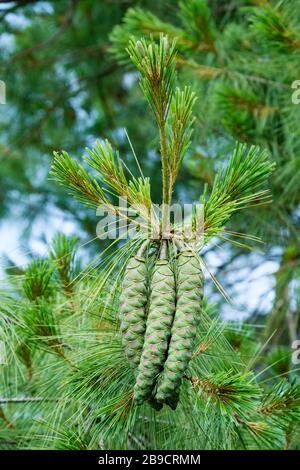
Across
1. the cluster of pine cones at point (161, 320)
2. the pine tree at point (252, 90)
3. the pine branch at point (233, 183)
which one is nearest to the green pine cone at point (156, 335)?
the cluster of pine cones at point (161, 320)

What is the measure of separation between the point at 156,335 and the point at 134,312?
6 cm

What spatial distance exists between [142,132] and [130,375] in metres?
3.19

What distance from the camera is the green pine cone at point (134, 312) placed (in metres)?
1.18

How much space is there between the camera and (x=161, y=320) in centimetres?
115

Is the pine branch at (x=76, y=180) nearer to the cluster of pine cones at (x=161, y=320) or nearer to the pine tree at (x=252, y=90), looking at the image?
the cluster of pine cones at (x=161, y=320)

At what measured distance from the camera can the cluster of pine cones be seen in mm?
1141

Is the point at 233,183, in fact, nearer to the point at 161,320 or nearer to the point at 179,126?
the point at 179,126

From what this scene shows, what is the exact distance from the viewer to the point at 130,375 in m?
1.32

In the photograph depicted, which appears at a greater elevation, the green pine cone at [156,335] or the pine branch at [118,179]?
the pine branch at [118,179]

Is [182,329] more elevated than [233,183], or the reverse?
[233,183]

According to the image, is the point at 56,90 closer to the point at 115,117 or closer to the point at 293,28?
the point at 115,117

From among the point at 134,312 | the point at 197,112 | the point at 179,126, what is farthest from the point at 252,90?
the point at 134,312

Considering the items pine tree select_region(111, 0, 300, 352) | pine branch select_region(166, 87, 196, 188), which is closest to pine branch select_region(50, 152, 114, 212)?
pine branch select_region(166, 87, 196, 188)

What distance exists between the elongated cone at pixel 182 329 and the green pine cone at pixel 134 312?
0.18 ft
